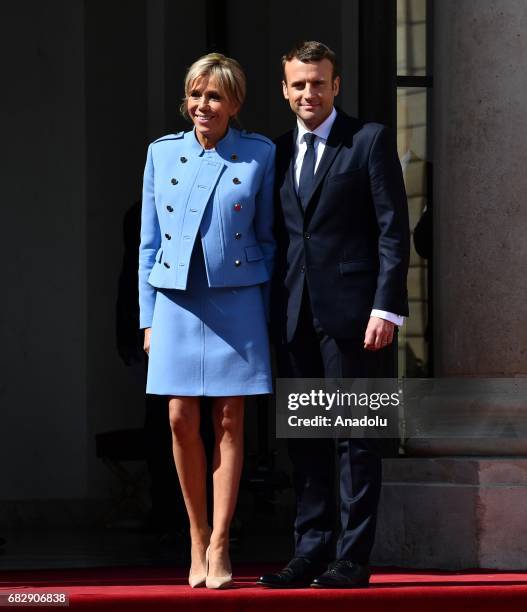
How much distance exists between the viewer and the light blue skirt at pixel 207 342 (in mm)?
6539

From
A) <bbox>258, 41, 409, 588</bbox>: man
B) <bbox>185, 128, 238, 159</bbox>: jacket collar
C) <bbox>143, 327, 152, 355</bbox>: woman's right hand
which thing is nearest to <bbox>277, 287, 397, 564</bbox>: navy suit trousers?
<bbox>258, 41, 409, 588</bbox>: man

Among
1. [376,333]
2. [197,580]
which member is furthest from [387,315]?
[197,580]

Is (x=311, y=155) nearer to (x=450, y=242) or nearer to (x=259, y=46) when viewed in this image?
(x=450, y=242)

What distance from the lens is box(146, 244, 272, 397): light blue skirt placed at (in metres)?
6.54

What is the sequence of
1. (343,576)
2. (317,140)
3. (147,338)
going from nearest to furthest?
(343,576) < (317,140) < (147,338)

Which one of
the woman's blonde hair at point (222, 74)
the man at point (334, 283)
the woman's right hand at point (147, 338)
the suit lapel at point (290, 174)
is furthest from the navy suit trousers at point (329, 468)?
the woman's blonde hair at point (222, 74)

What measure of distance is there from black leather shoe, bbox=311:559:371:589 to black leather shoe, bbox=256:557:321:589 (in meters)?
0.07

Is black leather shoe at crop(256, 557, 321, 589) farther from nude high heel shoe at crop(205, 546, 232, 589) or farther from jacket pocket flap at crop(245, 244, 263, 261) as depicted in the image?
jacket pocket flap at crop(245, 244, 263, 261)

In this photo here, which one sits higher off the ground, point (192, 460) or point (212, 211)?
point (212, 211)

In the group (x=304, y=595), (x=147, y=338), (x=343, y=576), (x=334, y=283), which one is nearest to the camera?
(x=304, y=595)

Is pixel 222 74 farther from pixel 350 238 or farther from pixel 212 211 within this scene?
pixel 350 238

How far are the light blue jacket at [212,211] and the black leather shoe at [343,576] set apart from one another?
110cm

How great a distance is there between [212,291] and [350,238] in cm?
55

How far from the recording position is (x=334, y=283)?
6492mm
